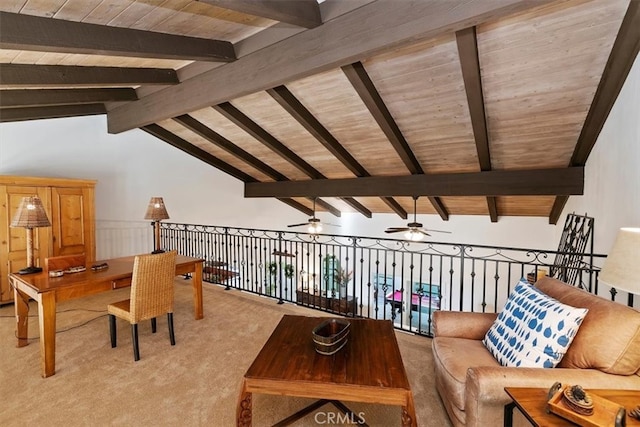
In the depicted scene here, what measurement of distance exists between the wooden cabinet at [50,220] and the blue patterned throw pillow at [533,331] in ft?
16.6

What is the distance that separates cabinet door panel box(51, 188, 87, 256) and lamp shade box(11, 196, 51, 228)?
1596 millimetres

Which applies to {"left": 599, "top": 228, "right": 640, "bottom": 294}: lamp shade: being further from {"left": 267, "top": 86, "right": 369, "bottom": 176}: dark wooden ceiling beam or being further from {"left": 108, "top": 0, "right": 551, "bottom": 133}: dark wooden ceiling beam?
{"left": 267, "top": 86, "right": 369, "bottom": 176}: dark wooden ceiling beam

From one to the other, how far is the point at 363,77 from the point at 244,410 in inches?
127

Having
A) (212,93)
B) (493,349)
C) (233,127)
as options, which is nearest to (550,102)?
(493,349)

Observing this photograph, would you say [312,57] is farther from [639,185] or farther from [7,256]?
[7,256]

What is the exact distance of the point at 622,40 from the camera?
97.3 inches

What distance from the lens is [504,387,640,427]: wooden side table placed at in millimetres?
1146

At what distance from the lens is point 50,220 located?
4020 mm

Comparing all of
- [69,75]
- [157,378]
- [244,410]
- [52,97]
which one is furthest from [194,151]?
[244,410]

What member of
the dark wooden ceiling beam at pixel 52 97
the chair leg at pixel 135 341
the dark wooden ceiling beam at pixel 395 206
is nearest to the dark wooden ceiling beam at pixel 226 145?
the dark wooden ceiling beam at pixel 52 97

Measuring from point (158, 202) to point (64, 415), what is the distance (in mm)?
2560

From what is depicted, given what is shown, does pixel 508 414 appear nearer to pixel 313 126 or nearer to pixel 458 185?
pixel 313 126

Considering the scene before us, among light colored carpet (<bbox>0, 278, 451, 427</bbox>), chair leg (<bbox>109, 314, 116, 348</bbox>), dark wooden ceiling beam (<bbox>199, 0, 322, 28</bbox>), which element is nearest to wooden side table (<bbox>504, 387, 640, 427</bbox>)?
light colored carpet (<bbox>0, 278, 451, 427</bbox>)

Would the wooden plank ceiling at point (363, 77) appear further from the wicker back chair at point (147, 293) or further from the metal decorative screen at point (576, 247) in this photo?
the wicker back chair at point (147, 293)
